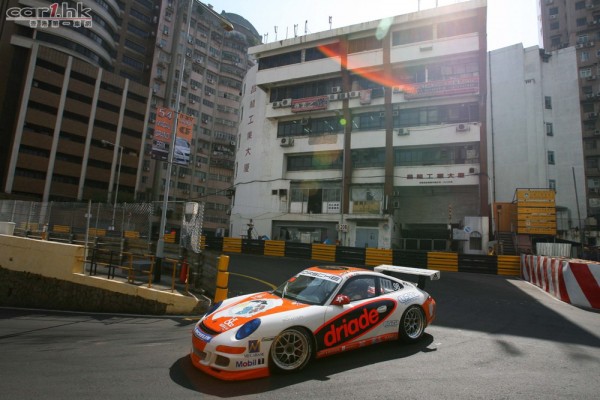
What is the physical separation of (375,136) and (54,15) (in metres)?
47.6

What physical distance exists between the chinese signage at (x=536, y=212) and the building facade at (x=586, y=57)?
19575 millimetres

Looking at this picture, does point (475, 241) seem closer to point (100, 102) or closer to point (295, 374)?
point (295, 374)

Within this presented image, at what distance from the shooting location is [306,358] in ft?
14.6

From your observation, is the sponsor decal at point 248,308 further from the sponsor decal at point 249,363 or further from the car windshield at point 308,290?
the sponsor decal at point 249,363

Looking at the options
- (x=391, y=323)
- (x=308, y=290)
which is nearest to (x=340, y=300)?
(x=308, y=290)

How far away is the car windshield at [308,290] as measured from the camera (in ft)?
16.5

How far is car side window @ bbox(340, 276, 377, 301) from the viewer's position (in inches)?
208

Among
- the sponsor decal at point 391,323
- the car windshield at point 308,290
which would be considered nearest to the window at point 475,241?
the sponsor decal at point 391,323

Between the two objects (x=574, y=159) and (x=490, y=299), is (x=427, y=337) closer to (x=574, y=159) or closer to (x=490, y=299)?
(x=490, y=299)

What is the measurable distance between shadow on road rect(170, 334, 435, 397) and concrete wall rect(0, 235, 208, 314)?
167 inches

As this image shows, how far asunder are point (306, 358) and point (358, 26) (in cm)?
3499

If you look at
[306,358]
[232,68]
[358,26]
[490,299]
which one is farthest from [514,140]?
[232,68]

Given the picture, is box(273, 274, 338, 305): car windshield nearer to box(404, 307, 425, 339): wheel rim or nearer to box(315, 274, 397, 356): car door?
box(315, 274, 397, 356): car door

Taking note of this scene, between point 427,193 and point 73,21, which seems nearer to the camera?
point 427,193
